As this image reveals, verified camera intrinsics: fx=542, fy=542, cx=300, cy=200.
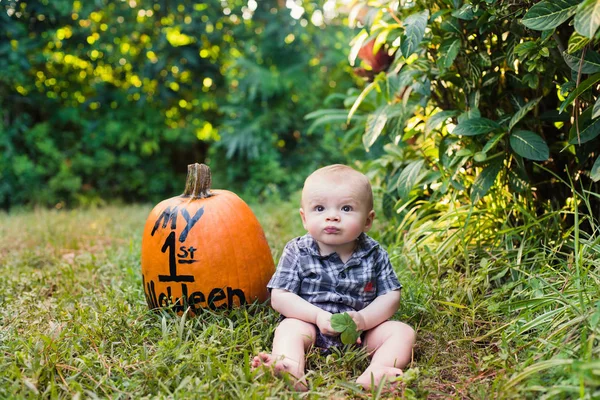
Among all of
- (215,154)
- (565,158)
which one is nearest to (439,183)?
(565,158)

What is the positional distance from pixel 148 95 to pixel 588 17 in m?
4.98

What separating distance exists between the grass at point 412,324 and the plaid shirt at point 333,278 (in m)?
0.17

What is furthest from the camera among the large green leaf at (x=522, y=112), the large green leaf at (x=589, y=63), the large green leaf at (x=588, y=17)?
the large green leaf at (x=522, y=112)

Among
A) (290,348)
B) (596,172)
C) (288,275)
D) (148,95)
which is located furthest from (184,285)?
(148,95)

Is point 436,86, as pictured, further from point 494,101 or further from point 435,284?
point 435,284

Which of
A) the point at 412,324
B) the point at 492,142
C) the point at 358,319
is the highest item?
the point at 492,142

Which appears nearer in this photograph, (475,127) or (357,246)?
(357,246)

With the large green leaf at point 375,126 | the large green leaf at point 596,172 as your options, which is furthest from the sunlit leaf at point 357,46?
the large green leaf at point 596,172

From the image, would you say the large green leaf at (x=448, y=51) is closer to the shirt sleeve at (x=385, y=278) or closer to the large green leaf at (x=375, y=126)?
the large green leaf at (x=375, y=126)

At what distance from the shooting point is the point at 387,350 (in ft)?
5.40

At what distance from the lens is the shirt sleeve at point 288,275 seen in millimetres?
1834

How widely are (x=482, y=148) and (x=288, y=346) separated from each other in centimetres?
117

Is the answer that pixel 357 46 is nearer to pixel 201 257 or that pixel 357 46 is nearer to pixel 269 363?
pixel 201 257

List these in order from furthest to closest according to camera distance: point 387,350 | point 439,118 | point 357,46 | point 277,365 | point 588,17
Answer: point 357,46
point 439,118
point 387,350
point 277,365
point 588,17
